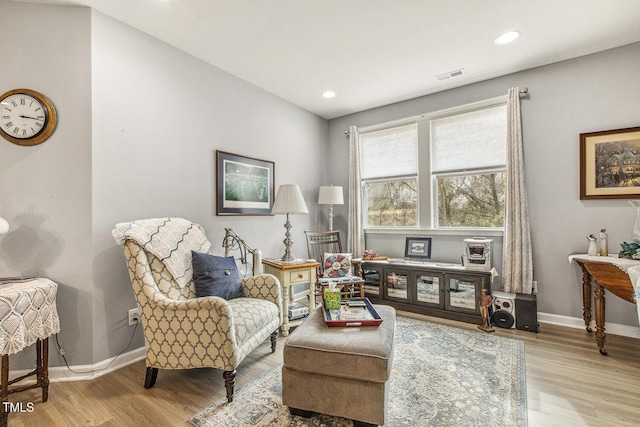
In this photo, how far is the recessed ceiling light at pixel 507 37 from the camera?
2.46 meters

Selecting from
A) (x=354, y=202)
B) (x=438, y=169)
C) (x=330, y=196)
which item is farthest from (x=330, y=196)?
(x=438, y=169)

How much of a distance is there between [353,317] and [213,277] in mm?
1133

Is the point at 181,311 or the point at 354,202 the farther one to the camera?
the point at 354,202

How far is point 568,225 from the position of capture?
2.90 m

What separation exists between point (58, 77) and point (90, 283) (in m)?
1.52

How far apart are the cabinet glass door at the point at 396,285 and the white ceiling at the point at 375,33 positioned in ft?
7.51

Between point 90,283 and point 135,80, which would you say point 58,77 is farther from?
point 90,283

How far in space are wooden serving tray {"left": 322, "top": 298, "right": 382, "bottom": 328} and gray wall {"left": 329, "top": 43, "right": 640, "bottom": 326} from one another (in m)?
2.14

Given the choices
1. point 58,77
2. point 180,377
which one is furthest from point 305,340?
point 58,77

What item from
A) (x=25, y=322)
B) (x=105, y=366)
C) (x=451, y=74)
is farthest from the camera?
(x=451, y=74)

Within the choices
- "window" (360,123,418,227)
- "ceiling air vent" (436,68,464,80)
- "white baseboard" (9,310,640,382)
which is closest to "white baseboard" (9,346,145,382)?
"white baseboard" (9,310,640,382)

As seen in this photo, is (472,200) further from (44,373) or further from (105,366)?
(44,373)

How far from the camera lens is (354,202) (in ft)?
13.8

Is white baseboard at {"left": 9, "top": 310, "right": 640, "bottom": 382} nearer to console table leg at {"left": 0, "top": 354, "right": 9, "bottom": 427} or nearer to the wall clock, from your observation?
console table leg at {"left": 0, "top": 354, "right": 9, "bottom": 427}
